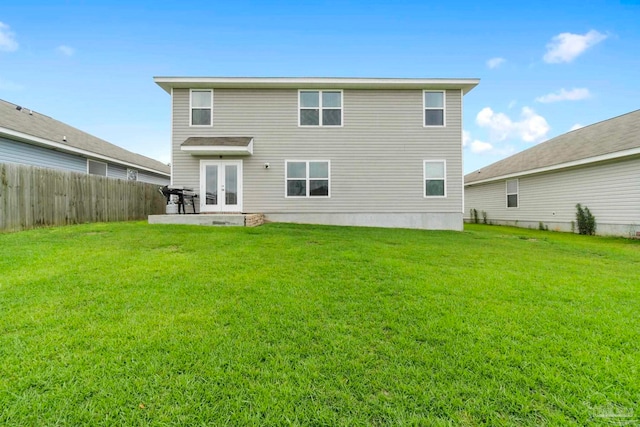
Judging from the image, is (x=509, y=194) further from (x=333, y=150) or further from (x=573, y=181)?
(x=333, y=150)

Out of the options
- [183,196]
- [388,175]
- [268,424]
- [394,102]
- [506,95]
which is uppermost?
[506,95]

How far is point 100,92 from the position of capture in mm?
16406

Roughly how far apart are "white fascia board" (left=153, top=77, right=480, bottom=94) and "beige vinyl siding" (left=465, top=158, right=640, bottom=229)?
6052 mm

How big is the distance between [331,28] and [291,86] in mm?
5270

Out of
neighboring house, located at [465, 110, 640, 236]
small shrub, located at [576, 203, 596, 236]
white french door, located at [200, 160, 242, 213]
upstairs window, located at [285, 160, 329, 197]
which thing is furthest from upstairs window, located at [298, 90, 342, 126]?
small shrub, located at [576, 203, 596, 236]

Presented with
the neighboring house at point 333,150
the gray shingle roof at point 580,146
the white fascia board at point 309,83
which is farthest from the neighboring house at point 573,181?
the white fascia board at point 309,83

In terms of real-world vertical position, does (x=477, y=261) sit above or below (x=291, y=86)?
below

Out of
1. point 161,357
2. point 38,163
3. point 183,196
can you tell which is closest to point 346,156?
point 183,196

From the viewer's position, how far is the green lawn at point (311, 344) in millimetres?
1734

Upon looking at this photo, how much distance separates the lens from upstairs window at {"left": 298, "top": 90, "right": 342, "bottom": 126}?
11320mm

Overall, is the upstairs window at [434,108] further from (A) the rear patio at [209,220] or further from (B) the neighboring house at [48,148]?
(B) the neighboring house at [48,148]

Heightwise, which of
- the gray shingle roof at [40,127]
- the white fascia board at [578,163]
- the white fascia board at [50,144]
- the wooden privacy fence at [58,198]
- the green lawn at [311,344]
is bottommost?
the green lawn at [311,344]

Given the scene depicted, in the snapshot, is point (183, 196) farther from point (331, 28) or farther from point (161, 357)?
point (331, 28)

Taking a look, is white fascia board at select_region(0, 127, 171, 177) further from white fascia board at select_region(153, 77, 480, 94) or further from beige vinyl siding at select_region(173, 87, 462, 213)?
beige vinyl siding at select_region(173, 87, 462, 213)
